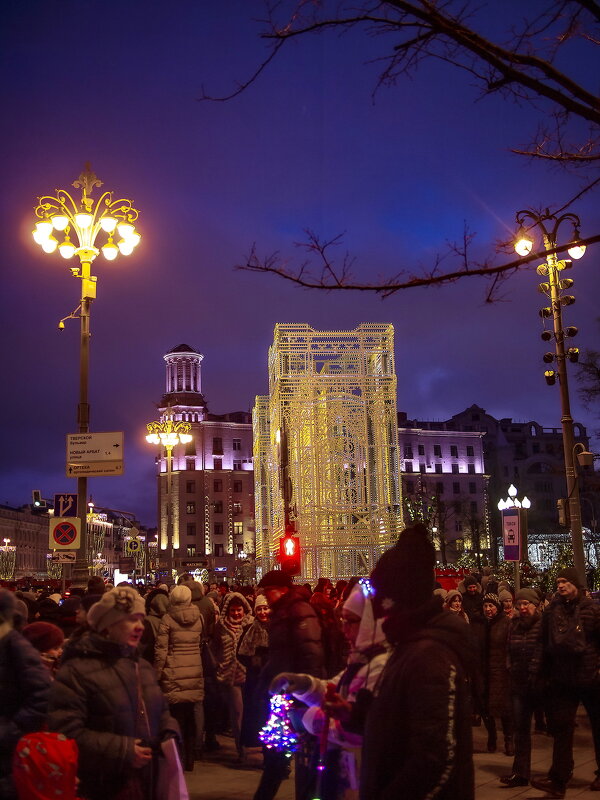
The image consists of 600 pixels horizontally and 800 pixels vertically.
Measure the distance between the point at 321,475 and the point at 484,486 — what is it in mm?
79837

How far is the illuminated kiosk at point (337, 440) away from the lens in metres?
32.4

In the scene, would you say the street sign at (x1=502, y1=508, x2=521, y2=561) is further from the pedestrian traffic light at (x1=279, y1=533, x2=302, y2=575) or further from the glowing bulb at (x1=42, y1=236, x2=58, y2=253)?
the glowing bulb at (x1=42, y1=236, x2=58, y2=253)

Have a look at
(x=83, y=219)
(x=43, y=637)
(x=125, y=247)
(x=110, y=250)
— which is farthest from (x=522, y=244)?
(x=125, y=247)

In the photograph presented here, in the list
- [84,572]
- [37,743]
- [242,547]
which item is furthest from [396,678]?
[242,547]

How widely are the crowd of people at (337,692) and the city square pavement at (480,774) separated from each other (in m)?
0.24

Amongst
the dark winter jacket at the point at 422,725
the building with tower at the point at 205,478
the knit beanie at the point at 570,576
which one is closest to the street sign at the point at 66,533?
the knit beanie at the point at 570,576

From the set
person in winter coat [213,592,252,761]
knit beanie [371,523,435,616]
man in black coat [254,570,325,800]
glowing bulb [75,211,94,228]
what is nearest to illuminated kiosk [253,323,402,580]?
glowing bulb [75,211,94,228]

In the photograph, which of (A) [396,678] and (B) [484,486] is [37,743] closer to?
(A) [396,678]

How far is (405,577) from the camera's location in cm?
341

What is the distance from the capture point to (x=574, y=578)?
8398 millimetres

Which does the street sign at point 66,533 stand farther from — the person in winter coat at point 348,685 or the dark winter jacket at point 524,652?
the person in winter coat at point 348,685

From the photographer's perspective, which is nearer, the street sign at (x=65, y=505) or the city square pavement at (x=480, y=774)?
the city square pavement at (x=480, y=774)

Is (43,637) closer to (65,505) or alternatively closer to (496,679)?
(496,679)

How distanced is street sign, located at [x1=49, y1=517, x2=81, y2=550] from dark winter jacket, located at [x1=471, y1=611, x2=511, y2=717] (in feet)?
21.4
